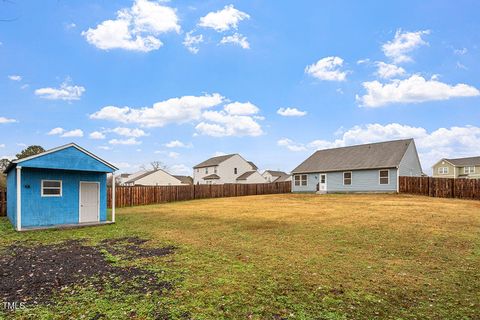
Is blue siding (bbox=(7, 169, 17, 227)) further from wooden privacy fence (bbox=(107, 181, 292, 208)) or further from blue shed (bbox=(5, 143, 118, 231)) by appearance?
wooden privacy fence (bbox=(107, 181, 292, 208))

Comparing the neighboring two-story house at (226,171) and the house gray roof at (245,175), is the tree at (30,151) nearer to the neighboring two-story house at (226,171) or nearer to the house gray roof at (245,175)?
the neighboring two-story house at (226,171)

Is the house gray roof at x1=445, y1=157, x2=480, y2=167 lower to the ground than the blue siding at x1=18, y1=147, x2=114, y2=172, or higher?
higher

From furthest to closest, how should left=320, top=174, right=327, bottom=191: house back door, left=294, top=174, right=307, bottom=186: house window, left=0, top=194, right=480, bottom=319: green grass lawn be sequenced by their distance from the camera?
left=294, top=174, right=307, bottom=186: house window
left=320, top=174, right=327, bottom=191: house back door
left=0, top=194, right=480, bottom=319: green grass lawn

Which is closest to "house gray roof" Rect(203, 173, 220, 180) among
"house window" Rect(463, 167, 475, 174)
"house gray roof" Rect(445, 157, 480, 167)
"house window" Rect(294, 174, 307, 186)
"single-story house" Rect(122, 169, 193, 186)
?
"single-story house" Rect(122, 169, 193, 186)

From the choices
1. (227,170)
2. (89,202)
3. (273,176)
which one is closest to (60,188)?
Result: (89,202)

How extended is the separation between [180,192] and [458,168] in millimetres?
56515

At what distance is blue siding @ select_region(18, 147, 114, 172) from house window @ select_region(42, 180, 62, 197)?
2.79 feet

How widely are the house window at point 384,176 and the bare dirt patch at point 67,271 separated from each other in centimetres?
2520

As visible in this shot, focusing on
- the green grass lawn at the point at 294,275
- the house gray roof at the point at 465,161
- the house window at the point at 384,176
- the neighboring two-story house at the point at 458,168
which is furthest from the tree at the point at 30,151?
the house gray roof at the point at 465,161

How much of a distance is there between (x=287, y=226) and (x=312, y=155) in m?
27.6

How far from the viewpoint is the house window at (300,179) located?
35.9 m

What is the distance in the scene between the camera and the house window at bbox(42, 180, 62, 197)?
1328 centimetres

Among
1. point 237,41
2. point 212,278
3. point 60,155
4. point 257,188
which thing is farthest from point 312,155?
point 212,278

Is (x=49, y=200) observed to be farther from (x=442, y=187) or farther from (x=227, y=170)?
(x=227, y=170)
